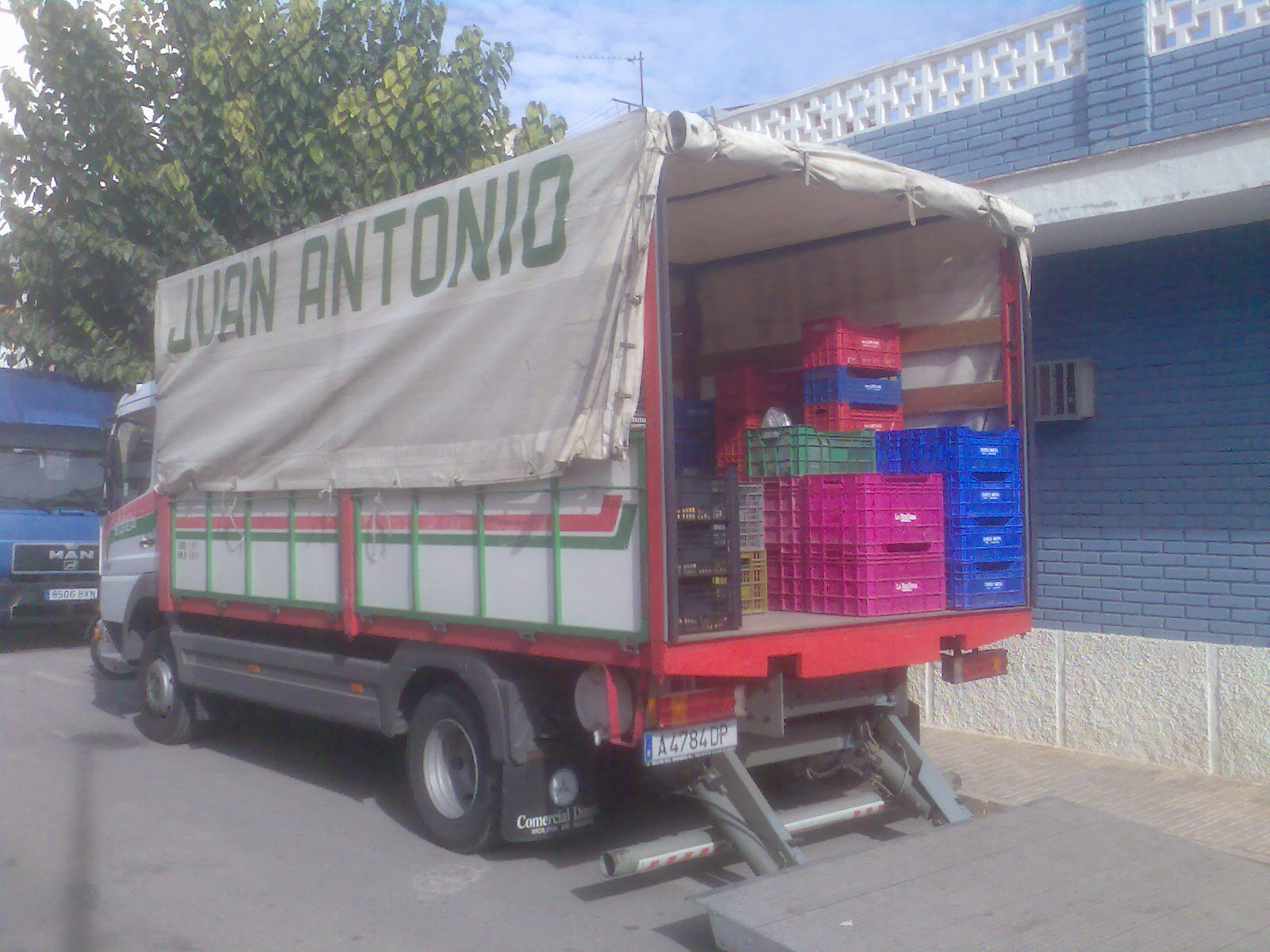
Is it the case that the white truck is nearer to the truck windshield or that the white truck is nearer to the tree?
the tree

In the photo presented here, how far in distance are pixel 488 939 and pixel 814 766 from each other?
1996mm

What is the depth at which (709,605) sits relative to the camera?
4.70 meters

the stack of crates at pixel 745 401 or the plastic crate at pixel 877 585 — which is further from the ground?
the stack of crates at pixel 745 401

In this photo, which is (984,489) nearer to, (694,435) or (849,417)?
(849,417)

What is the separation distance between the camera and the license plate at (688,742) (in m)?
4.61

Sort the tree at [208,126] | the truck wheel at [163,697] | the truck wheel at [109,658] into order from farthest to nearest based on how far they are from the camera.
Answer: the tree at [208,126]
the truck wheel at [109,658]
the truck wheel at [163,697]

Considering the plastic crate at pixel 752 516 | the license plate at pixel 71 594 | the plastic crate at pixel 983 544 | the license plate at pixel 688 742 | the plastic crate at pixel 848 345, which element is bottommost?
the license plate at pixel 688 742

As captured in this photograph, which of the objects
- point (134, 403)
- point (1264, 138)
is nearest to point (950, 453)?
point (1264, 138)

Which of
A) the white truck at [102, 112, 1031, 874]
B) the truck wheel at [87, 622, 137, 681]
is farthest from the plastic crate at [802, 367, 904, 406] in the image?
the truck wheel at [87, 622, 137, 681]

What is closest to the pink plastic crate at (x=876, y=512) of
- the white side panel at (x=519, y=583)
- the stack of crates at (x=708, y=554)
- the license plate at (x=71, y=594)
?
the stack of crates at (x=708, y=554)

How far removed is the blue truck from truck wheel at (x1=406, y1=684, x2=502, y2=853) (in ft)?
29.0

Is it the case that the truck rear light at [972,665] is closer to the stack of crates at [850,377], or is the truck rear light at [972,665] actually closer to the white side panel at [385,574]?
the stack of crates at [850,377]

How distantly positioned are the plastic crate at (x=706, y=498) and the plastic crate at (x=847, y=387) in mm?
1733

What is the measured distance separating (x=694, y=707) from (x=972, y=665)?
5.96 ft
